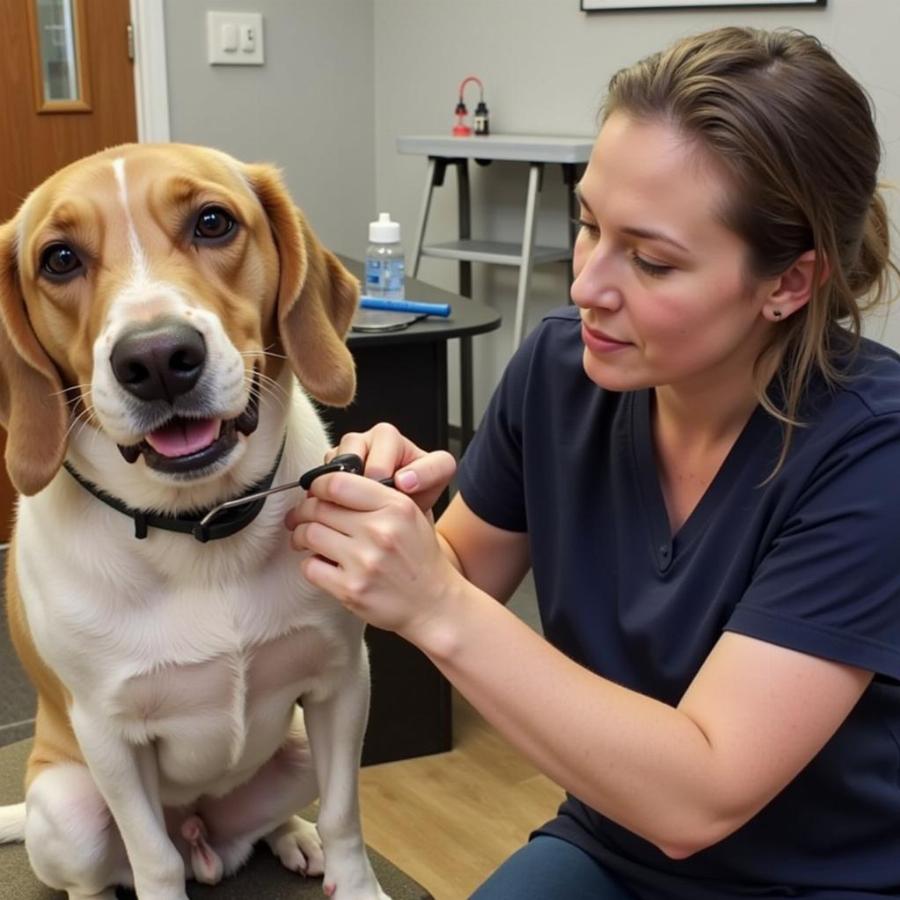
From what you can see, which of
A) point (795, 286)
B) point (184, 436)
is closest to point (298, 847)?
point (184, 436)

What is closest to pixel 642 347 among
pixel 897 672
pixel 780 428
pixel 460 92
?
pixel 780 428

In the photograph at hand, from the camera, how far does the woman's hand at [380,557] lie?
0.96 meters

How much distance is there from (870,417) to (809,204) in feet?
0.62

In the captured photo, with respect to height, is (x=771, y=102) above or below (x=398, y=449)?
above

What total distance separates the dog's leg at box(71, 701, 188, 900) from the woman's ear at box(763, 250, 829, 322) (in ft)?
2.32

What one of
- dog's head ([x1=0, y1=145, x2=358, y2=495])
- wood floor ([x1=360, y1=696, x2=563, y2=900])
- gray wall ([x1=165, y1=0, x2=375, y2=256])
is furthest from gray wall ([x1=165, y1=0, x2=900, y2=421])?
dog's head ([x1=0, y1=145, x2=358, y2=495])

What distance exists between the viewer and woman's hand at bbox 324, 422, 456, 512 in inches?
41.1

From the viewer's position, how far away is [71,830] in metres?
1.16

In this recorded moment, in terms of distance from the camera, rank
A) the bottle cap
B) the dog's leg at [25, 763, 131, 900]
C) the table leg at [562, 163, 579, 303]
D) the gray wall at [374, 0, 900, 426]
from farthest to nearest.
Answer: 1. the table leg at [562, 163, 579, 303]
2. the gray wall at [374, 0, 900, 426]
3. the bottle cap
4. the dog's leg at [25, 763, 131, 900]

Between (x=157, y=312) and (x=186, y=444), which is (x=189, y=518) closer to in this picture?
(x=186, y=444)

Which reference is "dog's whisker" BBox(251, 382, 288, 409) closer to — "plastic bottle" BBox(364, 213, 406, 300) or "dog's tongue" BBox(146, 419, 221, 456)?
"dog's tongue" BBox(146, 419, 221, 456)

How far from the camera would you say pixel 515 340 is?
11.2 ft

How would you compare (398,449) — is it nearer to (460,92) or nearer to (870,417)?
(870,417)

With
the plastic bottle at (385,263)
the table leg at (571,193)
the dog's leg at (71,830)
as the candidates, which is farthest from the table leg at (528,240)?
the dog's leg at (71,830)
